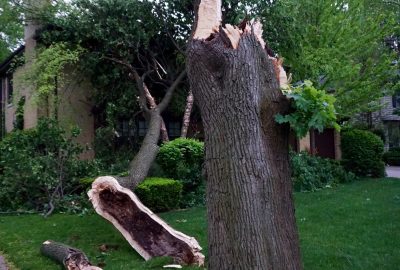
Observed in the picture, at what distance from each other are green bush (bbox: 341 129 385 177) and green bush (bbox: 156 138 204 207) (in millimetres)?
7154

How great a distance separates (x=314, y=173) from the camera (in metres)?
14.5

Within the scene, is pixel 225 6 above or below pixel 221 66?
above

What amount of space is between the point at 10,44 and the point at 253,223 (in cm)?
3535

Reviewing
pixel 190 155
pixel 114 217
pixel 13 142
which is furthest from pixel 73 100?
pixel 114 217

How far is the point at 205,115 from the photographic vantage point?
3.64 meters

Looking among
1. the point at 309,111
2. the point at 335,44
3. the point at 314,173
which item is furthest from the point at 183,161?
the point at 309,111

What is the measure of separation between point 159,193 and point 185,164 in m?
1.70

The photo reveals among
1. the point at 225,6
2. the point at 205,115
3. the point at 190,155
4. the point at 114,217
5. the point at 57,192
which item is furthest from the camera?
the point at 225,6

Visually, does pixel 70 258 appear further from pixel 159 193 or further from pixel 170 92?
pixel 170 92

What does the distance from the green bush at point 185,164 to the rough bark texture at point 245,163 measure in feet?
27.0

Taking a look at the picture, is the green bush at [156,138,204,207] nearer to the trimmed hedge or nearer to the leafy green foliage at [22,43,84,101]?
the trimmed hedge

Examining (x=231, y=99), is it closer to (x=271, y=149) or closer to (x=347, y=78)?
(x=271, y=149)

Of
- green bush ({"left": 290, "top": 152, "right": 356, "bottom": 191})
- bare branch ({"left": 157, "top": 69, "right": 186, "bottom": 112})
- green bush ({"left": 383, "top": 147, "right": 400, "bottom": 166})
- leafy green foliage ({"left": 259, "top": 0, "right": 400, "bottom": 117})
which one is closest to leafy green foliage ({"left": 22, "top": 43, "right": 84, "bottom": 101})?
bare branch ({"left": 157, "top": 69, "right": 186, "bottom": 112})

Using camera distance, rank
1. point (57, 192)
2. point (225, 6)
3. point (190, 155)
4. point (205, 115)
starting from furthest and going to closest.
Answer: point (225, 6) → point (190, 155) → point (57, 192) → point (205, 115)
